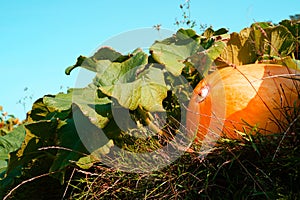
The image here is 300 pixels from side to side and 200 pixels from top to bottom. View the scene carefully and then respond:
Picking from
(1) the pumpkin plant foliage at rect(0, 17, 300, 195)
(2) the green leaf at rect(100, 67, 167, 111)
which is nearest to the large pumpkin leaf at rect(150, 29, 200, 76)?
(1) the pumpkin plant foliage at rect(0, 17, 300, 195)

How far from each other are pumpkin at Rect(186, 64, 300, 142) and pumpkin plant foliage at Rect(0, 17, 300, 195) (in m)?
0.08

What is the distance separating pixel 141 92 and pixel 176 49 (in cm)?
37

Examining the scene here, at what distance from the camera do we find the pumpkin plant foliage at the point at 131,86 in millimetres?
1460

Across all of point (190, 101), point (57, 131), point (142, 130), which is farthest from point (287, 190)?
point (57, 131)

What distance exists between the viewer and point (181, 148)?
1.41 meters

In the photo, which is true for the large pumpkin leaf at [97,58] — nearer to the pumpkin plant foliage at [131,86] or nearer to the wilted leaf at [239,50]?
the pumpkin plant foliage at [131,86]

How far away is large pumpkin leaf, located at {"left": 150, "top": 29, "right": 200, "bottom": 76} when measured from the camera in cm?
158

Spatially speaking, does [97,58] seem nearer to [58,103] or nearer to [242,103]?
[58,103]

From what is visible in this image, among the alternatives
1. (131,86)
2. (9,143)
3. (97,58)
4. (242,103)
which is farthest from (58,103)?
(242,103)

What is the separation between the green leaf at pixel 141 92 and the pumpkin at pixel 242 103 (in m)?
0.12

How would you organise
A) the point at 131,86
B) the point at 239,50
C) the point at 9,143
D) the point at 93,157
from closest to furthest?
the point at 131,86 < the point at 93,157 < the point at 239,50 < the point at 9,143

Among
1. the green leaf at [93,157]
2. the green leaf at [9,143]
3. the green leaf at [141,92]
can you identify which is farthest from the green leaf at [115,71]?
the green leaf at [9,143]

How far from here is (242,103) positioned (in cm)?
144

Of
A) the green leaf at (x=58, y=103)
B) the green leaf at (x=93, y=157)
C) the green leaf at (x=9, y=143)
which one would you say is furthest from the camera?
the green leaf at (x=9, y=143)
